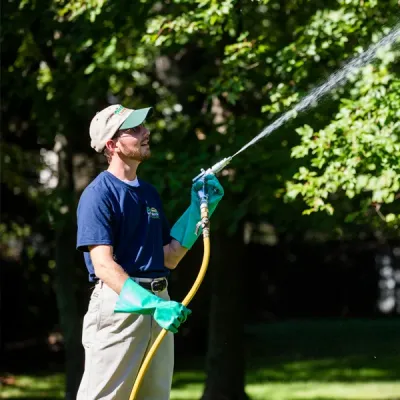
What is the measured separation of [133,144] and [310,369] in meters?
6.69

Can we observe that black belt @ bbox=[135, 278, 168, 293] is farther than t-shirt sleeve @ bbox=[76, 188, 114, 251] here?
Yes

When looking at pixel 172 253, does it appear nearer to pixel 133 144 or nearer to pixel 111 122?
pixel 133 144

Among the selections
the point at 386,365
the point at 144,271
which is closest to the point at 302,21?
the point at 144,271

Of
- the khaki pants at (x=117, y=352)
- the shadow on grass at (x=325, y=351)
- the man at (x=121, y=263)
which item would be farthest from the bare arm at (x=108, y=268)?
the shadow on grass at (x=325, y=351)

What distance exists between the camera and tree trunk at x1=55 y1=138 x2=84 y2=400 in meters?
7.86

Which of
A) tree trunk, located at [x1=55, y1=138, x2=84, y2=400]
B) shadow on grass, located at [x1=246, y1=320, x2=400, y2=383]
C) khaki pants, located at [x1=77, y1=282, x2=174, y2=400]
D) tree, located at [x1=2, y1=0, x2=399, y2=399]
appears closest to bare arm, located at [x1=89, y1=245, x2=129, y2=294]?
khaki pants, located at [x1=77, y1=282, x2=174, y2=400]

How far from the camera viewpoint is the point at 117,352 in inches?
158

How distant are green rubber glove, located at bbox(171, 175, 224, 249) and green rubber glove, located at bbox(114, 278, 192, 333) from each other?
1.98 ft

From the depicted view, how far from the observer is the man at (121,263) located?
3.93 metres

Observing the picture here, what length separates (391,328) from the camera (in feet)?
45.4

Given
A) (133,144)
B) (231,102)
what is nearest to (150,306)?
(133,144)

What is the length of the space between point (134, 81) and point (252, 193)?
2.20 metres

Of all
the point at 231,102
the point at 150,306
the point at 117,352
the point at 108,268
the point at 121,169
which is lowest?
the point at 117,352

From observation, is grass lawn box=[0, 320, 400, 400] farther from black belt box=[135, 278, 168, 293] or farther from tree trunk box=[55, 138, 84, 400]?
black belt box=[135, 278, 168, 293]
